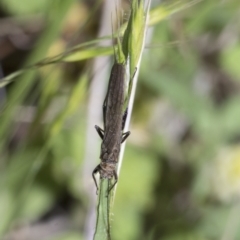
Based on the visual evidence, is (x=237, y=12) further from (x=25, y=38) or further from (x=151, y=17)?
(x=151, y=17)

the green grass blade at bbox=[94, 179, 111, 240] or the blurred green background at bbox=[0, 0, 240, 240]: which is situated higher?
the blurred green background at bbox=[0, 0, 240, 240]

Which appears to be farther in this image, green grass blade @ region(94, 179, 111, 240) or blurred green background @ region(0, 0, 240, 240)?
blurred green background @ region(0, 0, 240, 240)

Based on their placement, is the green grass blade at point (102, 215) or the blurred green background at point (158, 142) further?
the blurred green background at point (158, 142)

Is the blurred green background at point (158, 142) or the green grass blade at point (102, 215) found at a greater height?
the blurred green background at point (158, 142)

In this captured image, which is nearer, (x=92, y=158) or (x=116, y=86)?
(x=116, y=86)

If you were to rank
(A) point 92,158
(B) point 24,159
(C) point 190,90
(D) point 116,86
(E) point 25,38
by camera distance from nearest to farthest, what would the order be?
(D) point 116,86
(B) point 24,159
(A) point 92,158
(C) point 190,90
(E) point 25,38

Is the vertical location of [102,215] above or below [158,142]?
below

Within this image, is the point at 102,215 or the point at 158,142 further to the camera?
the point at 158,142

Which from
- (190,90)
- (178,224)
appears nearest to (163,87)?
(190,90)
